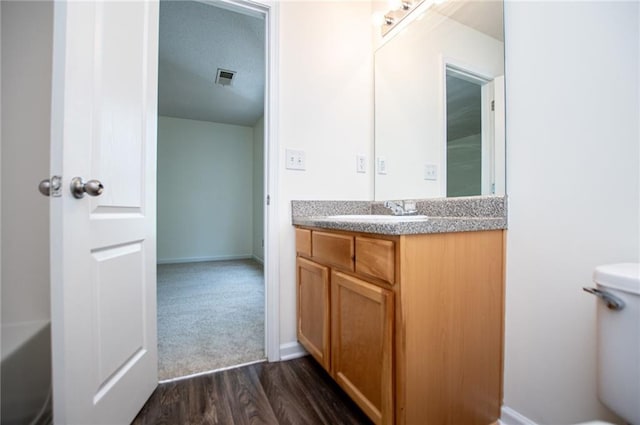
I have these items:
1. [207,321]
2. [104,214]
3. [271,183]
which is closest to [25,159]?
[104,214]

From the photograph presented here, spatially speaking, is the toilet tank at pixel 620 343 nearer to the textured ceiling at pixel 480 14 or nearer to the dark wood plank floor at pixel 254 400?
the dark wood plank floor at pixel 254 400

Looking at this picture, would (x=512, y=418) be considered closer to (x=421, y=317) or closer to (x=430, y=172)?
(x=421, y=317)

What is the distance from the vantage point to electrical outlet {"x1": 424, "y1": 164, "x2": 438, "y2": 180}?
1.47 m

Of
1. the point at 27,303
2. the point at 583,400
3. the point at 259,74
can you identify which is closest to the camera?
the point at 583,400

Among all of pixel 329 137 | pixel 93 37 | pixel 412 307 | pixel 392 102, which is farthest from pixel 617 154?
pixel 93 37

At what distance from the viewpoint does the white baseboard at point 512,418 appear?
0.99m

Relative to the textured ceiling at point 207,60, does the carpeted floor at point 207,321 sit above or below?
below

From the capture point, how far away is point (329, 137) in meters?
1.68

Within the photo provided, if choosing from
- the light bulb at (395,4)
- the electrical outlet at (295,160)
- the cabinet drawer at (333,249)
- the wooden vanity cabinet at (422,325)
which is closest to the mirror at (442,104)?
the light bulb at (395,4)

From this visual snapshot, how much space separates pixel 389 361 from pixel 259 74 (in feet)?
10.1

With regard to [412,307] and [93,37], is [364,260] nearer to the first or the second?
[412,307]

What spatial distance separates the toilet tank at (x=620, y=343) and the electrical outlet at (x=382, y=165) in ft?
3.87

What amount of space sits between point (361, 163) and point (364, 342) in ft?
3.70

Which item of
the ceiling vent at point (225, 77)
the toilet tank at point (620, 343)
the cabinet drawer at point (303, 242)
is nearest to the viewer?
the toilet tank at point (620, 343)
